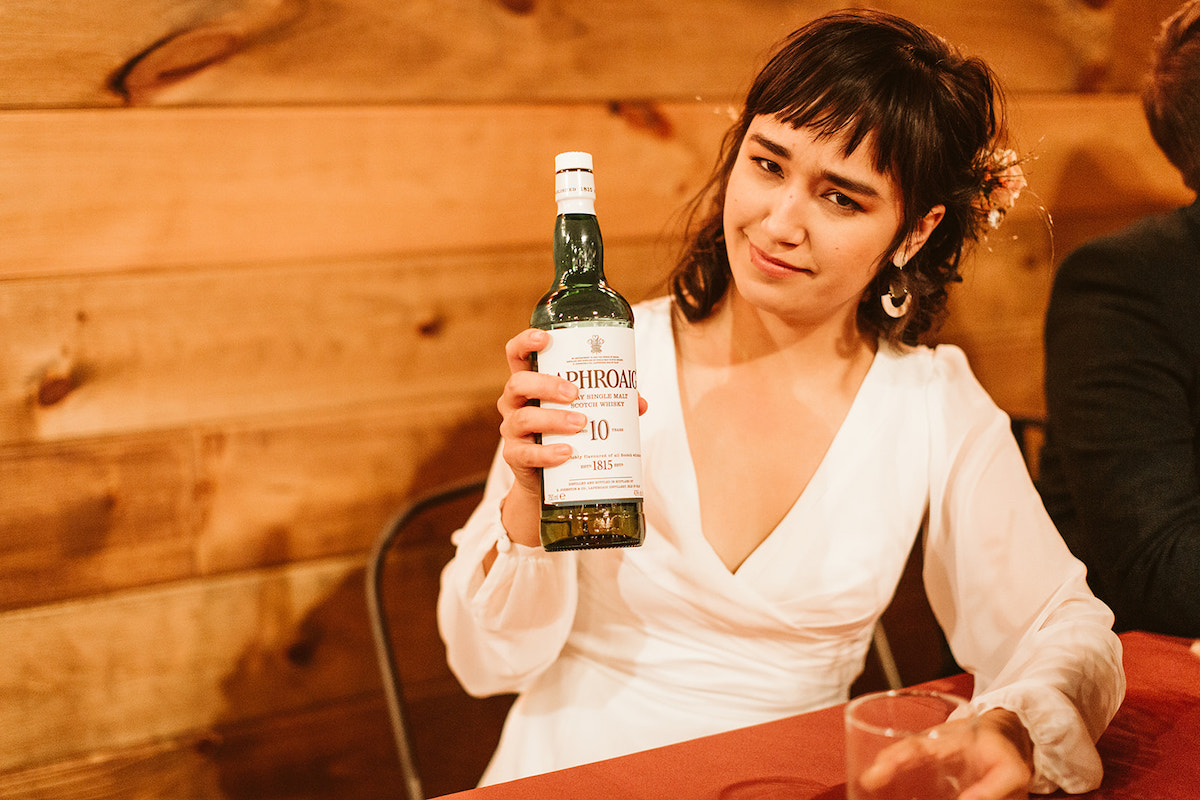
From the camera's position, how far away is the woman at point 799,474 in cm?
111

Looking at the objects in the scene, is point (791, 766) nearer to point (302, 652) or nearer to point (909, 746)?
point (909, 746)

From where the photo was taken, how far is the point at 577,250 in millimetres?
907

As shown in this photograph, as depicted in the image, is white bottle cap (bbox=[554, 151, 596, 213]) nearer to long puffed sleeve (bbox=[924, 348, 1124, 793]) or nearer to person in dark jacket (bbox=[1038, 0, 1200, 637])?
long puffed sleeve (bbox=[924, 348, 1124, 793])

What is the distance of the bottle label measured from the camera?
31.8 inches

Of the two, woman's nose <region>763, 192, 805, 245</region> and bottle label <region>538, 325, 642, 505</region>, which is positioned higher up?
woman's nose <region>763, 192, 805, 245</region>

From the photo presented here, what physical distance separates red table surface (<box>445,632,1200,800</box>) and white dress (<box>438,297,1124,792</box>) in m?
0.20

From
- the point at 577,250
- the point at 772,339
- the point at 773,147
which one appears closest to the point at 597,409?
the point at 577,250

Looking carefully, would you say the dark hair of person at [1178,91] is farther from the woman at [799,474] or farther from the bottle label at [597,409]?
the bottle label at [597,409]

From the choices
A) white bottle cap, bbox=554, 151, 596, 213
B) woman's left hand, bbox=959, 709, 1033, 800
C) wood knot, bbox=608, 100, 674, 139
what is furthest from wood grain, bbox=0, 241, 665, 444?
woman's left hand, bbox=959, 709, 1033, 800

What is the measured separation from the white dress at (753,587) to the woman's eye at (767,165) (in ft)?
0.99

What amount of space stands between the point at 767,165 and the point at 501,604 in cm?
62

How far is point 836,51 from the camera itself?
1.10 metres

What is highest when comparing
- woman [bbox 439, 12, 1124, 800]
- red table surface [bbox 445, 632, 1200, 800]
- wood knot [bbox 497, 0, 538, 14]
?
wood knot [bbox 497, 0, 538, 14]

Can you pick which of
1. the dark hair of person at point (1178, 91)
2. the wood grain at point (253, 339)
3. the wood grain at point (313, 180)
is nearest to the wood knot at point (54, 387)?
the wood grain at point (253, 339)
